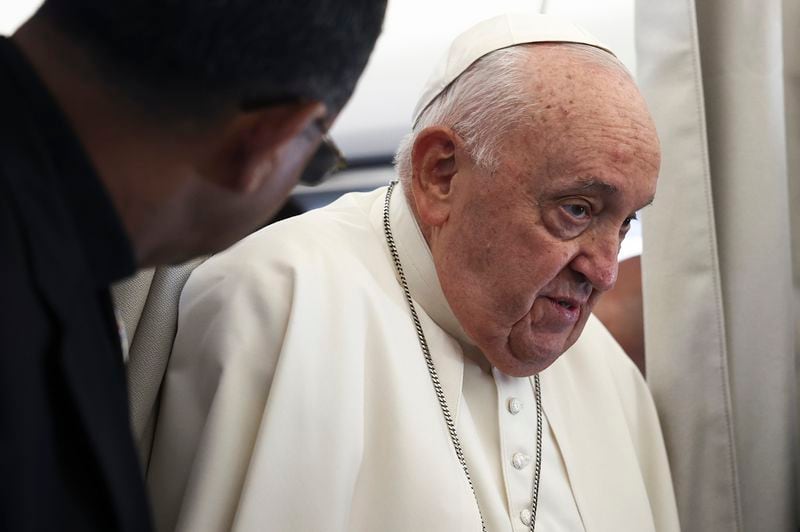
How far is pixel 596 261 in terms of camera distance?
6.37 feet

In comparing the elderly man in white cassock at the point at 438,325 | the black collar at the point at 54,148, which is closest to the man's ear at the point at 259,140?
the black collar at the point at 54,148

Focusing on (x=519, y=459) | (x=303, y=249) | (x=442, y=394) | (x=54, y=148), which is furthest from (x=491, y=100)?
(x=54, y=148)

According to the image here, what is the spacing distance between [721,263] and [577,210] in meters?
0.74

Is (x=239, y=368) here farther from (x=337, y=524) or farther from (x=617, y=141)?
(x=617, y=141)

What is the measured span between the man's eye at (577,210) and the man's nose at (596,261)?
53 millimetres

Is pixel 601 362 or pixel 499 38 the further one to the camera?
pixel 601 362

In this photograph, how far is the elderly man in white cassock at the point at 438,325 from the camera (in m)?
1.76

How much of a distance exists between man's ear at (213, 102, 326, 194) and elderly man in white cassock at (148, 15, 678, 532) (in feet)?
2.30

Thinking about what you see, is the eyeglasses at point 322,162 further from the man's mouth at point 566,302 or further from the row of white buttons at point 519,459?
the row of white buttons at point 519,459

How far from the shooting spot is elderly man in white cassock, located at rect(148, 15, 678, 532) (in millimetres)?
1764

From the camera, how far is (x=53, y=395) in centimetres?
101

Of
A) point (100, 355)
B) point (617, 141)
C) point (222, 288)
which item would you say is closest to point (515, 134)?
point (617, 141)

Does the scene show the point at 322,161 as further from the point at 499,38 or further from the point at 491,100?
the point at 499,38

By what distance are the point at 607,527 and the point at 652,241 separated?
2.38ft
